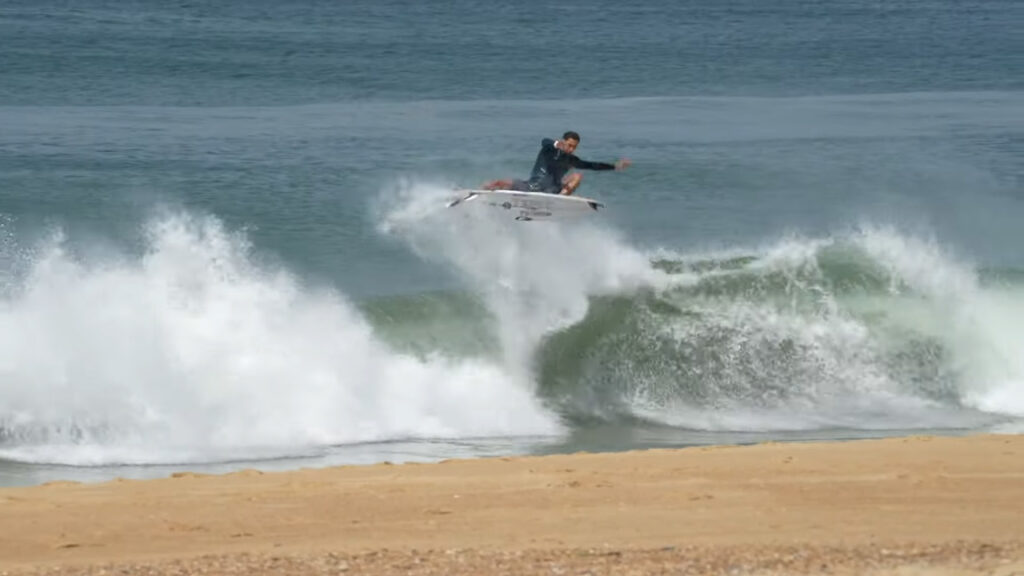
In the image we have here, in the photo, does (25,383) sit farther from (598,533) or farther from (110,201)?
(110,201)

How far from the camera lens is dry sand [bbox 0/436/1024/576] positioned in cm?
970

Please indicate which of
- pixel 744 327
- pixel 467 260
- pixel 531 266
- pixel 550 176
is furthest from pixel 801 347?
pixel 467 260

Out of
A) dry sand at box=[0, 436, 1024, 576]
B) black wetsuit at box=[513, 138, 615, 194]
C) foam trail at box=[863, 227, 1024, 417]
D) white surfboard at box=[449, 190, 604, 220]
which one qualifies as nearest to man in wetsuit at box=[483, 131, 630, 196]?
black wetsuit at box=[513, 138, 615, 194]

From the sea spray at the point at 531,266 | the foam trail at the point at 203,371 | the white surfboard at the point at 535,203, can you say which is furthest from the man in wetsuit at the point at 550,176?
the foam trail at the point at 203,371

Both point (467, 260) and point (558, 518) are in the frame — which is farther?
point (467, 260)

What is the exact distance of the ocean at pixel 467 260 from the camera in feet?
54.2

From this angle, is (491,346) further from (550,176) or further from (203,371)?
(203,371)

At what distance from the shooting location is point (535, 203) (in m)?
18.4

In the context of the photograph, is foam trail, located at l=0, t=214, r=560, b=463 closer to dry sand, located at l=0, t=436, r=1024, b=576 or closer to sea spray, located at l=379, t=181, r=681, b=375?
sea spray, located at l=379, t=181, r=681, b=375

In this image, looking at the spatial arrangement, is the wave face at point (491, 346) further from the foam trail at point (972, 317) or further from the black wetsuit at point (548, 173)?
the black wetsuit at point (548, 173)

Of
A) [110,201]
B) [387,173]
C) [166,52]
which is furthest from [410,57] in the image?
[110,201]

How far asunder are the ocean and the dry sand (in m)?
2.97

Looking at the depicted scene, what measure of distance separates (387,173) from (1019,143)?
14.7 meters

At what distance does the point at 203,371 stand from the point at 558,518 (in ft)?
22.7
